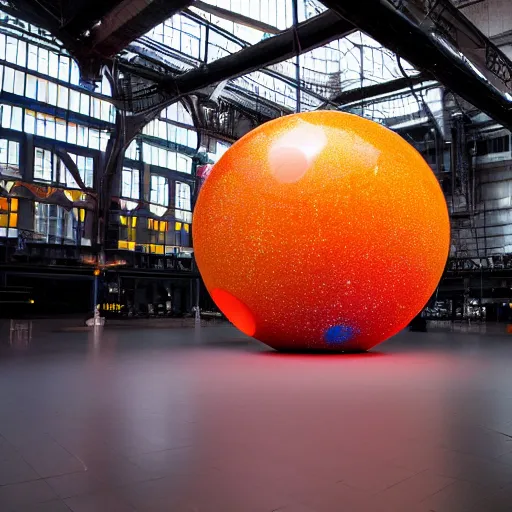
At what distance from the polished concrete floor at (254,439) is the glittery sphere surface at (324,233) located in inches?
52.0

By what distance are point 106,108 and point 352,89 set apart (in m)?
13.7

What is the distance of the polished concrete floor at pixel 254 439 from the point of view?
7.47ft

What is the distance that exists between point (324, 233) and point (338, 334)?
165cm

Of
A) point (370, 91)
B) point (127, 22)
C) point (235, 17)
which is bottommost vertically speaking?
point (127, 22)

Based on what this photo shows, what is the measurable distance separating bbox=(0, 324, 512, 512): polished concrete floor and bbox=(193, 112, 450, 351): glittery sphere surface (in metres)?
1.32

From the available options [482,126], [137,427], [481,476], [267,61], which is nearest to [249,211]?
[137,427]

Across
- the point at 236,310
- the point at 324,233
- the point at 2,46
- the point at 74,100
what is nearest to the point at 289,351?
the point at 236,310

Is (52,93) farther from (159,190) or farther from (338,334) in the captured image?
(338,334)

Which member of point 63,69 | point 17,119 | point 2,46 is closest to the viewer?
point 2,46

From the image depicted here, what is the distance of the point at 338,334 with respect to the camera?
7848 millimetres

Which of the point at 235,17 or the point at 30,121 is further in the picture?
the point at 30,121

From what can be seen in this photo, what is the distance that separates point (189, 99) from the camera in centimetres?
2872

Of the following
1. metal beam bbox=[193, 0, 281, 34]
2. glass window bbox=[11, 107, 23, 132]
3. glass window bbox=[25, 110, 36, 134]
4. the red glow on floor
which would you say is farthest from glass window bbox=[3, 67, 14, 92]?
the red glow on floor

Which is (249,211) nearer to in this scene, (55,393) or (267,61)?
(55,393)
